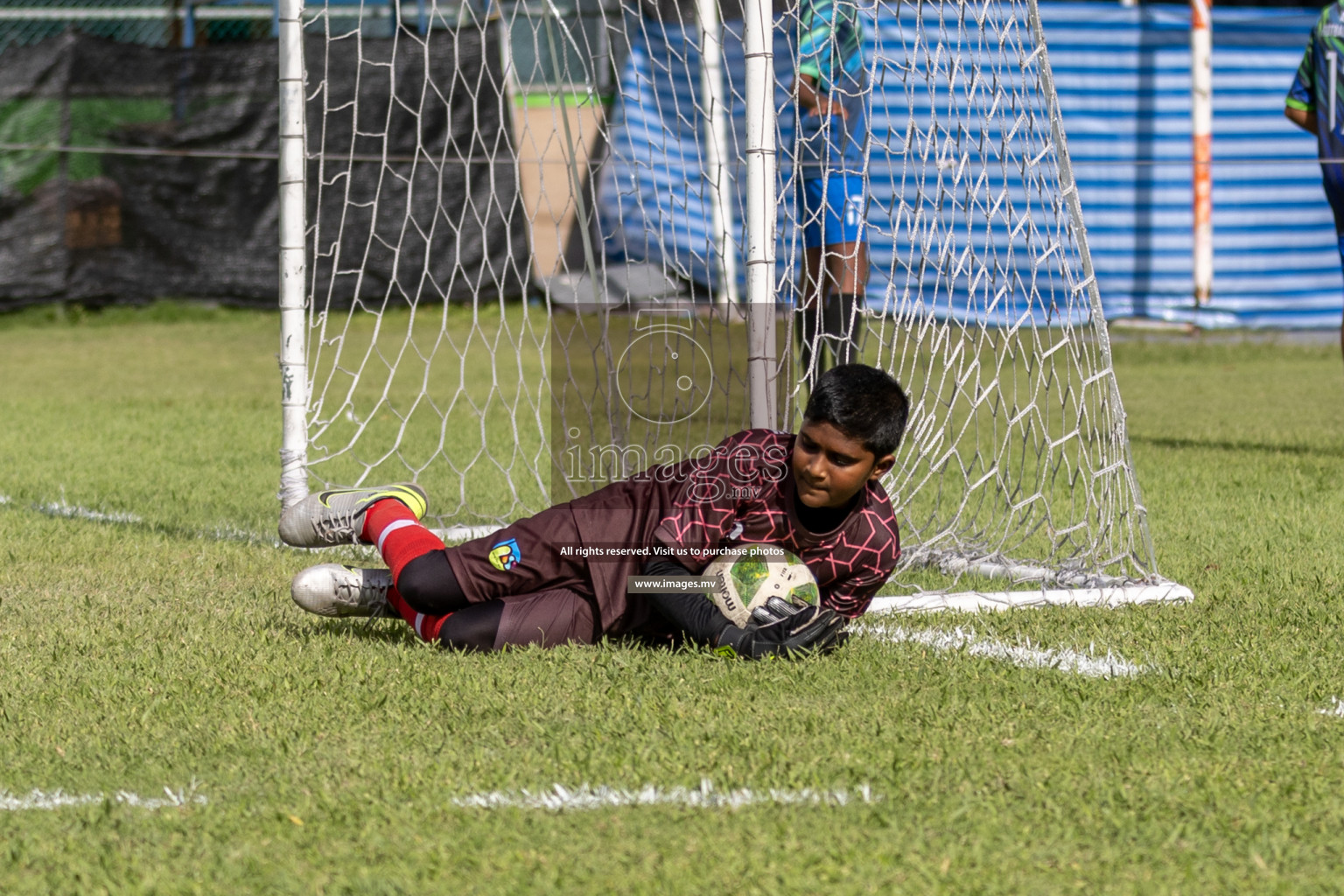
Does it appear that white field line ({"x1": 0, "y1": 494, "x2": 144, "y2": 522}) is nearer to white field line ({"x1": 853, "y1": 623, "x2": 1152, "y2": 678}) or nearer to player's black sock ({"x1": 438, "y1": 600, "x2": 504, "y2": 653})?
player's black sock ({"x1": 438, "y1": 600, "x2": 504, "y2": 653})

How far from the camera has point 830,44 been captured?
4973 millimetres

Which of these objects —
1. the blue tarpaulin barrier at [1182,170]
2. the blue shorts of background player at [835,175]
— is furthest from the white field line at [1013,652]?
the blue tarpaulin barrier at [1182,170]

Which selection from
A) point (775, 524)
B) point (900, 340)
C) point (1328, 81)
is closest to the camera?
point (775, 524)

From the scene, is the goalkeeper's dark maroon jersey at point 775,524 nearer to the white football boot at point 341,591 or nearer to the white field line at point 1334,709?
the white football boot at point 341,591

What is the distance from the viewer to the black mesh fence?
1225 centimetres

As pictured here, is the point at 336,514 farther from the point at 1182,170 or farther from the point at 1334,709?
the point at 1182,170

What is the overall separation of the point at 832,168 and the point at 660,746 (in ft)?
8.72

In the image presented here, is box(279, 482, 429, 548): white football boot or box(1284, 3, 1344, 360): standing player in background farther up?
box(1284, 3, 1344, 360): standing player in background

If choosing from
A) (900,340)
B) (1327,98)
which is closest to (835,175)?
(900,340)

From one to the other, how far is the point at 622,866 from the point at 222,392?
7227 mm

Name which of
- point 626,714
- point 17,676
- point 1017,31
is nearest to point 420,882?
point 626,714

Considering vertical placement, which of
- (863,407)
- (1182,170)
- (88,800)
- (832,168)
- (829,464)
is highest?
(1182,170)

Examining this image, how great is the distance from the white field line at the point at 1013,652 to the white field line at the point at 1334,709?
38 centimetres

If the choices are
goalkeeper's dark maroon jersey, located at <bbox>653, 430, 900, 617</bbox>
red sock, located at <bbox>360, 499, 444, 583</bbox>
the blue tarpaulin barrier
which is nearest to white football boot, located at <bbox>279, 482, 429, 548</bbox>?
red sock, located at <bbox>360, 499, 444, 583</bbox>
